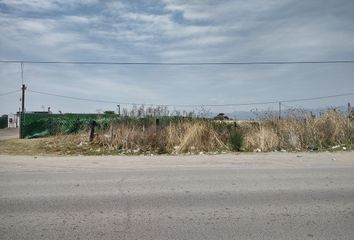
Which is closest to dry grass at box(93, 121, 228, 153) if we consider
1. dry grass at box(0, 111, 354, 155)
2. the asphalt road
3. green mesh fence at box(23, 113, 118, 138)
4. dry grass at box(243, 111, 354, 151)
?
dry grass at box(0, 111, 354, 155)

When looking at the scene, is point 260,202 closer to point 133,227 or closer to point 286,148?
point 133,227

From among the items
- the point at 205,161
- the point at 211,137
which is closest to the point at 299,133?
the point at 211,137

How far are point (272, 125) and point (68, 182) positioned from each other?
42.2ft

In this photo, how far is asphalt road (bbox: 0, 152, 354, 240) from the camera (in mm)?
5621

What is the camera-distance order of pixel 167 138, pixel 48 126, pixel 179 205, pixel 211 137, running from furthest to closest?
pixel 48 126 < pixel 167 138 < pixel 211 137 < pixel 179 205

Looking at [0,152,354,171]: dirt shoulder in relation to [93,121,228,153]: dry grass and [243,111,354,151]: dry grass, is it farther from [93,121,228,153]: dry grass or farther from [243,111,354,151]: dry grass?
[93,121,228,153]: dry grass

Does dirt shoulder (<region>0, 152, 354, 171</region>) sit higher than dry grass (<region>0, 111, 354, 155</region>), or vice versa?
dry grass (<region>0, 111, 354, 155</region>)

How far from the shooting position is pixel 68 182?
941 centimetres

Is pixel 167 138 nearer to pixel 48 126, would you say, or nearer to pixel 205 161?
pixel 205 161

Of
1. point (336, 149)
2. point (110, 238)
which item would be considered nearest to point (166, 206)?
point (110, 238)

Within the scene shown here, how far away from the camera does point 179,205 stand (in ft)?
23.0

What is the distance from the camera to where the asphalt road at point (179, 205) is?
562 centimetres

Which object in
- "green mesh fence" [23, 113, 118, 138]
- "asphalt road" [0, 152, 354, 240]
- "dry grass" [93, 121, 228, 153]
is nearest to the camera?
"asphalt road" [0, 152, 354, 240]

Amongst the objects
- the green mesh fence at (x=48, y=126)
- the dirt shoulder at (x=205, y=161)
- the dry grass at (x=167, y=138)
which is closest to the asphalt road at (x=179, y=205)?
the dirt shoulder at (x=205, y=161)
